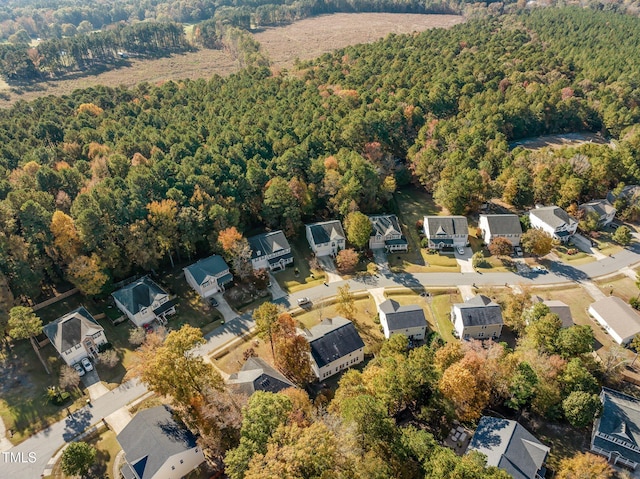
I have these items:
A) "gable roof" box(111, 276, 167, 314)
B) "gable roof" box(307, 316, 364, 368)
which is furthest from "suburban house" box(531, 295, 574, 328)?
"gable roof" box(111, 276, 167, 314)

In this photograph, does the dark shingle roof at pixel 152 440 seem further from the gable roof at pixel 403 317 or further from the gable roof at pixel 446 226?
the gable roof at pixel 446 226

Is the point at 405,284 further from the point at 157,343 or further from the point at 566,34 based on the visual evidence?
the point at 566,34

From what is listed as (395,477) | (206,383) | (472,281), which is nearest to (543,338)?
(472,281)

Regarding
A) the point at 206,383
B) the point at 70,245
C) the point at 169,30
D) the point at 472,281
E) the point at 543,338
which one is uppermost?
the point at 169,30

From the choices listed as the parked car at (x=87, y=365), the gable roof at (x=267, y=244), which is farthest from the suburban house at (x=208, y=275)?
the parked car at (x=87, y=365)

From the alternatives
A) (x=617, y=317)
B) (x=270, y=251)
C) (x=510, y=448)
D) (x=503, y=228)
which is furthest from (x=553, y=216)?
(x=270, y=251)

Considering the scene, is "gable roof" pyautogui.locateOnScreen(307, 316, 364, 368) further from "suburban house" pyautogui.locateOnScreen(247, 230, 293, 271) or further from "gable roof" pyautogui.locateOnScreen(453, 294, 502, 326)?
"suburban house" pyautogui.locateOnScreen(247, 230, 293, 271)

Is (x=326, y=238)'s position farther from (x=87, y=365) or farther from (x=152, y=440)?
(x=152, y=440)
